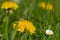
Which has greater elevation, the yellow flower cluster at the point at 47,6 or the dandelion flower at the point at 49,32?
the yellow flower cluster at the point at 47,6

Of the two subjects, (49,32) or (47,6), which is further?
(47,6)

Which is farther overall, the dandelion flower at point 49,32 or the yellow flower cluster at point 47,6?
the yellow flower cluster at point 47,6

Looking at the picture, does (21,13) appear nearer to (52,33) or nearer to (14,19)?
(14,19)

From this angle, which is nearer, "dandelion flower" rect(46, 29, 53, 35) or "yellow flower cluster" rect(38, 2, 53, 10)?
"dandelion flower" rect(46, 29, 53, 35)

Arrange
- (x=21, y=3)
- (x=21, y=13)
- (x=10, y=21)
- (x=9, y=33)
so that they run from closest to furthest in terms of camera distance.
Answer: (x=9, y=33) < (x=10, y=21) < (x=21, y=13) < (x=21, y=3)

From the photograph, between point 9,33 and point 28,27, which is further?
point 9,33

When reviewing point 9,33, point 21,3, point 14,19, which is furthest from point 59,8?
point 9,33

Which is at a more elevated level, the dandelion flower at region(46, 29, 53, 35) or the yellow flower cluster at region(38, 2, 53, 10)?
the yellow flower cluster at region(38, 2, 53, 10)

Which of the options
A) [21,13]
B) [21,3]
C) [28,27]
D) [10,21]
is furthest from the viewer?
[21,3]

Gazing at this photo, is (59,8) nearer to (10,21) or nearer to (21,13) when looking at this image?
(21,13)
